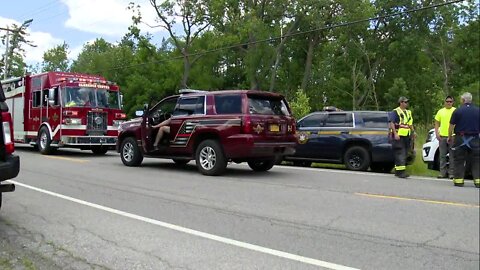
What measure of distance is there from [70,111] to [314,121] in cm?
842

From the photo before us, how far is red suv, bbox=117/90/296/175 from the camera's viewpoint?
11102 millimetres

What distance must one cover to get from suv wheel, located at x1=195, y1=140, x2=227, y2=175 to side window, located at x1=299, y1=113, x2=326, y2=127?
381 cm

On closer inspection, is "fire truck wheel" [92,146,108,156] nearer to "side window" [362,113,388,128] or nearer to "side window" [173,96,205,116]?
"side window" [173,96,205,116]

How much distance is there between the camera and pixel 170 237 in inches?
238

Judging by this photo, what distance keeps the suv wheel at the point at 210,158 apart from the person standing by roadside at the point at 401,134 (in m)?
3.90

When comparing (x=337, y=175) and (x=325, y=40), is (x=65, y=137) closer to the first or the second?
(x=337, y=175)

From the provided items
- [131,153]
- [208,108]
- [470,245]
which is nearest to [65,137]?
[131,153]

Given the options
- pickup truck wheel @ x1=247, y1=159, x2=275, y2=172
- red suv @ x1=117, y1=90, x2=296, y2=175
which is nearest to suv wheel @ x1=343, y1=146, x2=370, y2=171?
pickup truck wheel @ x1=247, y1=159, x2=275, y2=172

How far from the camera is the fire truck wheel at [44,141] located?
17984mm

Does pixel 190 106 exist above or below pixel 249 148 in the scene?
above

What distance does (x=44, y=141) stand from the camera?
60.0ft

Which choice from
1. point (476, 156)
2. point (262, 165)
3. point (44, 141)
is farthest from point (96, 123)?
point (476, 156)

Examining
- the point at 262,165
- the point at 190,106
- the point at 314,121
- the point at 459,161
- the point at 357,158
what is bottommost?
the point at 262,165

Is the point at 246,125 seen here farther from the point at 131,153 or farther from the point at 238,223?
the point at 238,223
